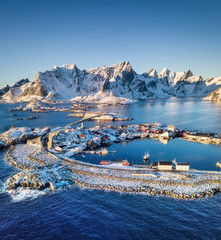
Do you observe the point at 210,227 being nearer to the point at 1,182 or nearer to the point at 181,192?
the point at 181,192

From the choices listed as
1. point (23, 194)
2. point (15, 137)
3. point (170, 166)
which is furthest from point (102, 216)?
point (15, 137)

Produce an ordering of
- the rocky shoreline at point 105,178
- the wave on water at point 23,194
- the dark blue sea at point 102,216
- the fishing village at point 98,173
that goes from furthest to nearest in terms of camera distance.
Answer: the fishing village at point 98,173 < the rocky shoreline at point 105,178 < the wave on water at point 23,194 < the dark blue sea at point 102,216

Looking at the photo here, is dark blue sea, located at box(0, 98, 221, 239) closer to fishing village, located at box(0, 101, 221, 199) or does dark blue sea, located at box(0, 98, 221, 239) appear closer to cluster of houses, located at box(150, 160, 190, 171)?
fishing village, located at box(0, 101, 221, 199)

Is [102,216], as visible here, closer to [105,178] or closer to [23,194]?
[105,178]

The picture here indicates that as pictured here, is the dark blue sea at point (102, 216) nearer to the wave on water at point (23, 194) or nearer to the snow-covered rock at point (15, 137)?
the wave on water at point (23, 194)

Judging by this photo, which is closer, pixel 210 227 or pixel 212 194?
pixel 210 227

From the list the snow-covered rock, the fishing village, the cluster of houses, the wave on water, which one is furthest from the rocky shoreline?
→ the snow-covered rock

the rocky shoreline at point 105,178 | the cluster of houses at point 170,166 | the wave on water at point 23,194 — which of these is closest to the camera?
the wave on water at point 23,194

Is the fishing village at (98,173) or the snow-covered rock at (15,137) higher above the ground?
the snow-covered rock at (15,137)

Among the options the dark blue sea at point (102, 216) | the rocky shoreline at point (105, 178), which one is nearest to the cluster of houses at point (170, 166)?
the rocky shoreline at point (105, 178)

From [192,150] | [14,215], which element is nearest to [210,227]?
[14,215]

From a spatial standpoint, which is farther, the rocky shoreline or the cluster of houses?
the cluster of houses
